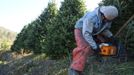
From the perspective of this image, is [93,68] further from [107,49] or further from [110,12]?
[110,12]

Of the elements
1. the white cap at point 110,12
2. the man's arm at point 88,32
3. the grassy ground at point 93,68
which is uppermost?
the white cap at point 110,12

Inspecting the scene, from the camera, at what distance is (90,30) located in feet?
25.8

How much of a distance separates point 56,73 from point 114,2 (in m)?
2.81

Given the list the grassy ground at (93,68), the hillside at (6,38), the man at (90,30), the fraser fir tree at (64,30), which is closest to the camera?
the man at (90,30)

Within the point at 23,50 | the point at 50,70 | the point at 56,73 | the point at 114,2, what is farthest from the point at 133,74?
the point at 23,50

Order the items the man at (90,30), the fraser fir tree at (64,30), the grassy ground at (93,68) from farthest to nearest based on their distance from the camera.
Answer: the fraser fir tree at (64,30) → the grassy ground at (93,68) → the man at (90,30)

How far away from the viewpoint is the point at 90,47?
8.11 m

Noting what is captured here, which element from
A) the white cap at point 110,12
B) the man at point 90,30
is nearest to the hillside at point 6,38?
the man at point 90,30

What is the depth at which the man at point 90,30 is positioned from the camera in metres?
7.81

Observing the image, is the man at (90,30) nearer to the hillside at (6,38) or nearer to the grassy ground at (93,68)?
the grassy ground at (93,68)

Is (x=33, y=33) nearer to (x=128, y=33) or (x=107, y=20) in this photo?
(x=128, y=33)

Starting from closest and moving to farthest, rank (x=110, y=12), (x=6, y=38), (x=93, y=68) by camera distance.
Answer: (x=110, y=12)
(x=93, y=68)
(x=6, y=38)

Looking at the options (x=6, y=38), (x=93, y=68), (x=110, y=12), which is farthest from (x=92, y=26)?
(x=6, y=38)

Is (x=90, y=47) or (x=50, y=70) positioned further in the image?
(x=50, y=70)
